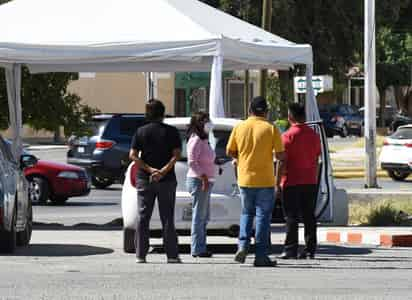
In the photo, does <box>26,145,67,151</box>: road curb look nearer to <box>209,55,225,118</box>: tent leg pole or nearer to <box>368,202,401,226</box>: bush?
<box>368,202,401,226</box>: bush

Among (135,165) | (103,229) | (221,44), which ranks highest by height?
A: (221,44)

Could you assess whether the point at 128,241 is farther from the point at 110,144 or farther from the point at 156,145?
the point at 110,144

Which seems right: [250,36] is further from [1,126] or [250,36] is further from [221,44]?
[1,126]

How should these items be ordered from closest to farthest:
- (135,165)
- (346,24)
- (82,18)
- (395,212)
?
(135,165) → (82,18) → (395,212) → (346,24)

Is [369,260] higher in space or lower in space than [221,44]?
lower

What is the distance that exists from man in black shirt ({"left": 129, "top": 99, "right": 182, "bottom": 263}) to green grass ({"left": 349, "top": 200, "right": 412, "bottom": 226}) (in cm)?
655

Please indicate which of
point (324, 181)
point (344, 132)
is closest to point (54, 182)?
point (324, 181)

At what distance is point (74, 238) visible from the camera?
18656 mm

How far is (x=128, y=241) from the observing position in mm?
16375

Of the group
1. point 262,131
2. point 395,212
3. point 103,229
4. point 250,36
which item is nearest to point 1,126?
point 103,229

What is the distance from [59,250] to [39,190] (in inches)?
373

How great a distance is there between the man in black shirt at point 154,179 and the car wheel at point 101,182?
1622cm

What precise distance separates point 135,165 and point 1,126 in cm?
704

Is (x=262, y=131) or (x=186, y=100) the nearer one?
(x=262, y=131)
